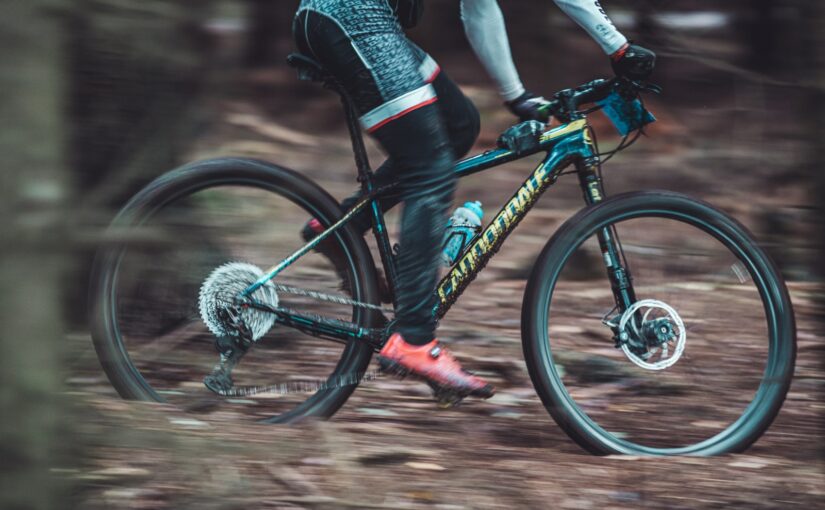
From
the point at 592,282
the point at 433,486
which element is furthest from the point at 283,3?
the point at 433,486

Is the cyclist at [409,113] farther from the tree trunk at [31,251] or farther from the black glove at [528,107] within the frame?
the tree trunk at [31,251]

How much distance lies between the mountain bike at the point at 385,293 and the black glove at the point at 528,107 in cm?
7

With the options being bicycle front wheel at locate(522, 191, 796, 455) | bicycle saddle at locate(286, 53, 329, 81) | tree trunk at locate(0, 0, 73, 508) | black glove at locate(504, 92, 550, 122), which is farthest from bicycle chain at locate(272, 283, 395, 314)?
tree trunk at locate(0, 0, 73, 508)

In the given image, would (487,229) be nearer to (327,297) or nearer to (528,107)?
(528,107)

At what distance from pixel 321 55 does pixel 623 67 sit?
0.96m

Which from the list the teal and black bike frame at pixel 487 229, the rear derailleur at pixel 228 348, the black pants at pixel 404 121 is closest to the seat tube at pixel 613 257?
the teal and black bike frame at pixel 487 229

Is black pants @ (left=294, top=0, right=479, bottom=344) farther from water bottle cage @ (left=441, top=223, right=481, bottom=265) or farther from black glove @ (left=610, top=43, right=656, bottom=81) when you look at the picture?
black glove @ (left=610, top=43, right=656, bottom=81)

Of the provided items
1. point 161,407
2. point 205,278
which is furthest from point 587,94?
point 161,407

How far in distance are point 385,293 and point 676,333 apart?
1.00m

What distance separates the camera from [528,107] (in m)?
3.50

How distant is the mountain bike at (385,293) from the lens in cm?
330

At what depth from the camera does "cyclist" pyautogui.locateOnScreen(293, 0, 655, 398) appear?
318cm

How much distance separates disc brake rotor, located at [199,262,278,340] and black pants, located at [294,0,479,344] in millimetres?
466

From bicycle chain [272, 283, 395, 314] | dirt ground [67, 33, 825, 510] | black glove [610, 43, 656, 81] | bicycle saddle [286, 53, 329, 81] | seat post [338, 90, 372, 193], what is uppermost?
bicycle saddle [286, 53, 329, 81]
